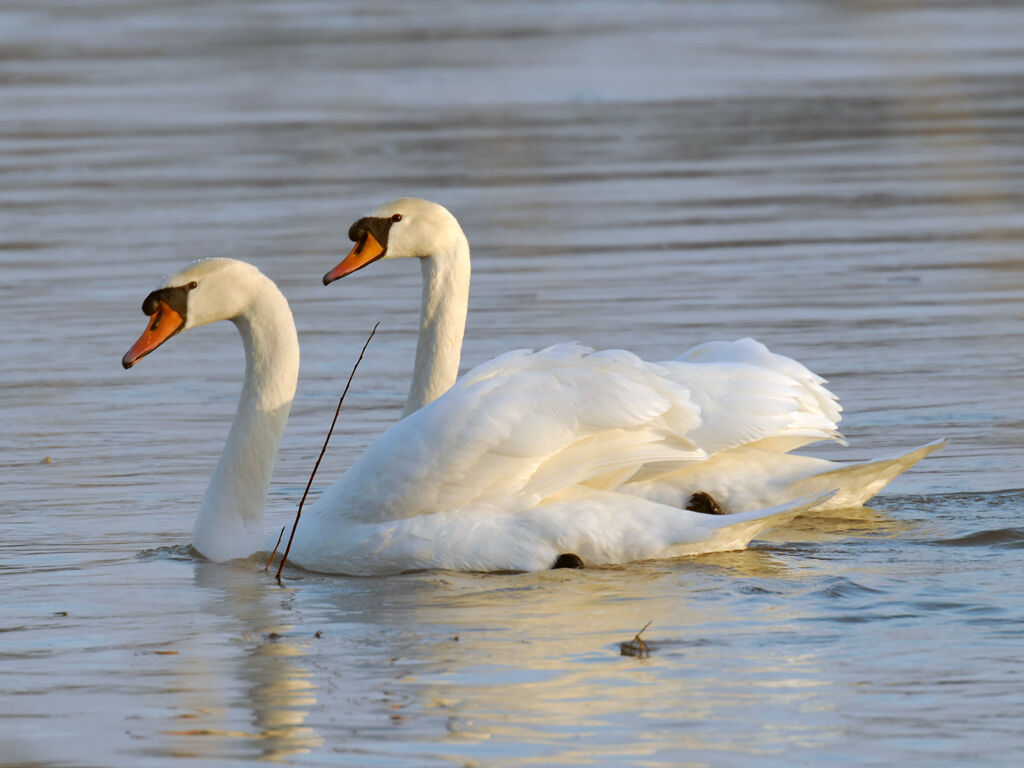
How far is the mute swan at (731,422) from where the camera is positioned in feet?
23.9

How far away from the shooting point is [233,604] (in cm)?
678

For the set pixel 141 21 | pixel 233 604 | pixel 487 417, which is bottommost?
pixel 233 604

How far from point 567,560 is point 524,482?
0.30 m

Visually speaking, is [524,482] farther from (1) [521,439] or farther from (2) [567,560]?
(2) [567,560]

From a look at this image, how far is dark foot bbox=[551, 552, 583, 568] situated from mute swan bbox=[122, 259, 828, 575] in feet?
0.07

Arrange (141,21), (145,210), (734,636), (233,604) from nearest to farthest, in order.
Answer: (734,636)
(233,604)
(145,210)
(141,21)

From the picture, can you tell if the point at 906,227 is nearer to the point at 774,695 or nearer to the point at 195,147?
the point at 195,147

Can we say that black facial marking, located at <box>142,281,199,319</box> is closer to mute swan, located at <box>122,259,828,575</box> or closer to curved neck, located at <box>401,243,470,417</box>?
mute swan, located at <box>122,259,828,575</box>

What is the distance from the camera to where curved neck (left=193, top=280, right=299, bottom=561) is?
7.58 m

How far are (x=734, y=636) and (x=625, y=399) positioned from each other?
1.39 meters

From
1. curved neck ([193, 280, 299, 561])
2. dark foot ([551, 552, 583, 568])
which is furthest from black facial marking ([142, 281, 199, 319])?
dark foot ([551, 552, 583, 568])

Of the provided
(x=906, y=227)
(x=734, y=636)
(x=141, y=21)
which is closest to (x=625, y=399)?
(x=734, y=636)

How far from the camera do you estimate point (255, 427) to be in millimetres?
7707

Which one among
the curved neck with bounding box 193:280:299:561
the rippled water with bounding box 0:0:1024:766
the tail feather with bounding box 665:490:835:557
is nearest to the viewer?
the rippled water with bounding box 0:0:1024:766
